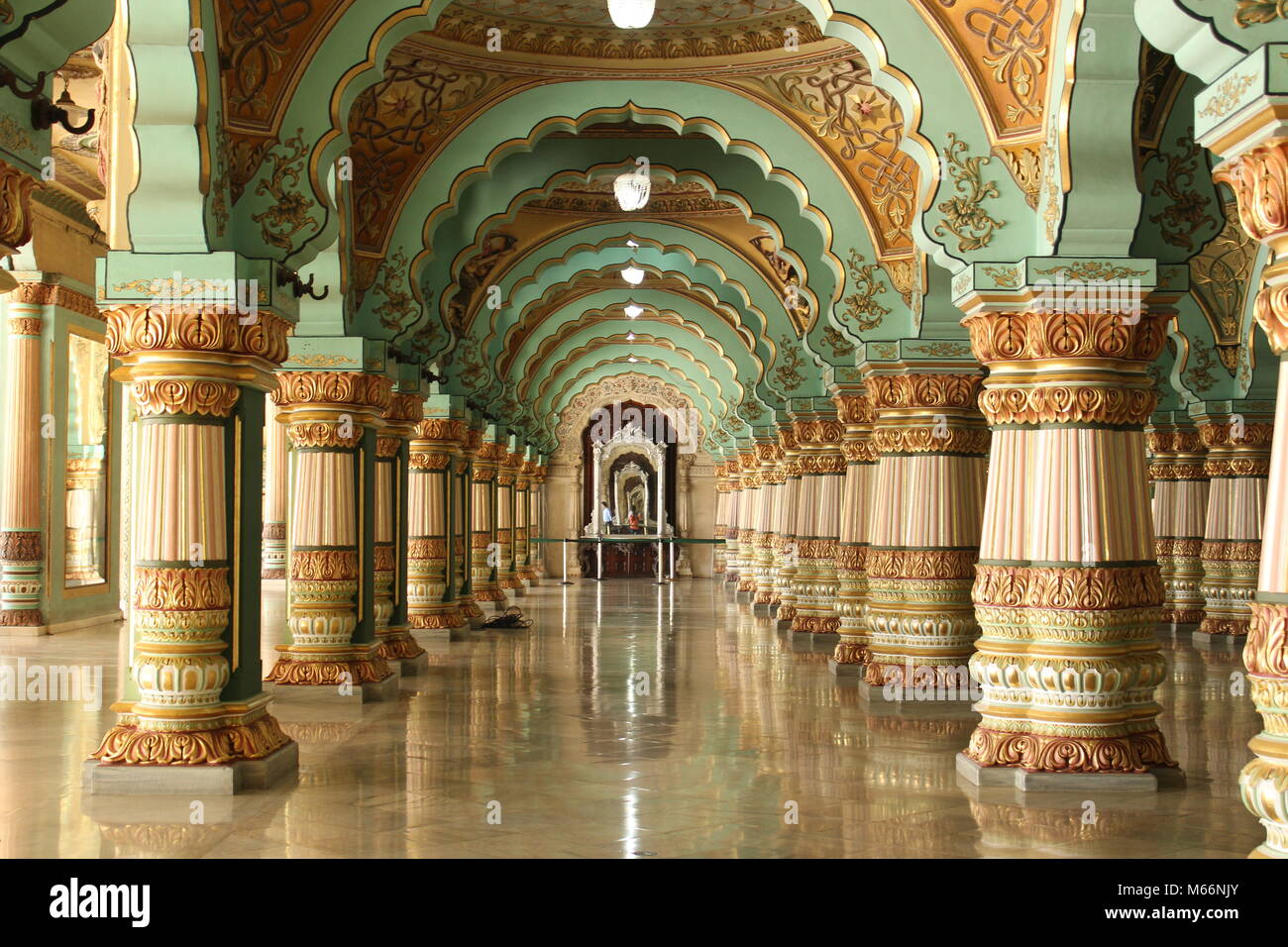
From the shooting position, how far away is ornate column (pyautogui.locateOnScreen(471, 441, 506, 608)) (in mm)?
21516

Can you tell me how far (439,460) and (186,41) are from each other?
9.59 m

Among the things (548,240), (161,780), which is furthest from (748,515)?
(161,780)

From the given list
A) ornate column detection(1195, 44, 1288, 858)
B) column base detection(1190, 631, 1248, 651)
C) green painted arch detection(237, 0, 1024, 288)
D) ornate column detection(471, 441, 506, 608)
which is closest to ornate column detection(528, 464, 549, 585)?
ornate column detection(471, 441, 506, 608)

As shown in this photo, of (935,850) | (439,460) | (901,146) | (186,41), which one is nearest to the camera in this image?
(935,850)

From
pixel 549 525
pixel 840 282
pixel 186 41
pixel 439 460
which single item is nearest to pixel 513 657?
pixel 439 460

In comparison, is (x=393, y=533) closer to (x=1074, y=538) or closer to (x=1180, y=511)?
(x=1074, y=538)

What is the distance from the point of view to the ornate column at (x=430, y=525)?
15875mm

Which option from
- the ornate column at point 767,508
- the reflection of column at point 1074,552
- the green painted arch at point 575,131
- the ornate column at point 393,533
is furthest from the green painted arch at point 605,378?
the reflection of column at point 1074,552

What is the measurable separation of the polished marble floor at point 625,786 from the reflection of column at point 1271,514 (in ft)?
5.65

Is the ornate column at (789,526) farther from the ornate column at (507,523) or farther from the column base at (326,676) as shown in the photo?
the ornate column at (507,523)

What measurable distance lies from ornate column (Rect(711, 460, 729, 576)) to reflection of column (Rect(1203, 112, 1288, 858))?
96.3 ft

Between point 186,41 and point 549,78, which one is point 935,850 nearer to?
point 186,41

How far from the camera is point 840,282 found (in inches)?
440

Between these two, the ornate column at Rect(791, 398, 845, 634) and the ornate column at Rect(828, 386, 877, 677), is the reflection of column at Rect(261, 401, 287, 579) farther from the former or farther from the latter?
the ornate column at Rect(828, 386, 877, 677)
